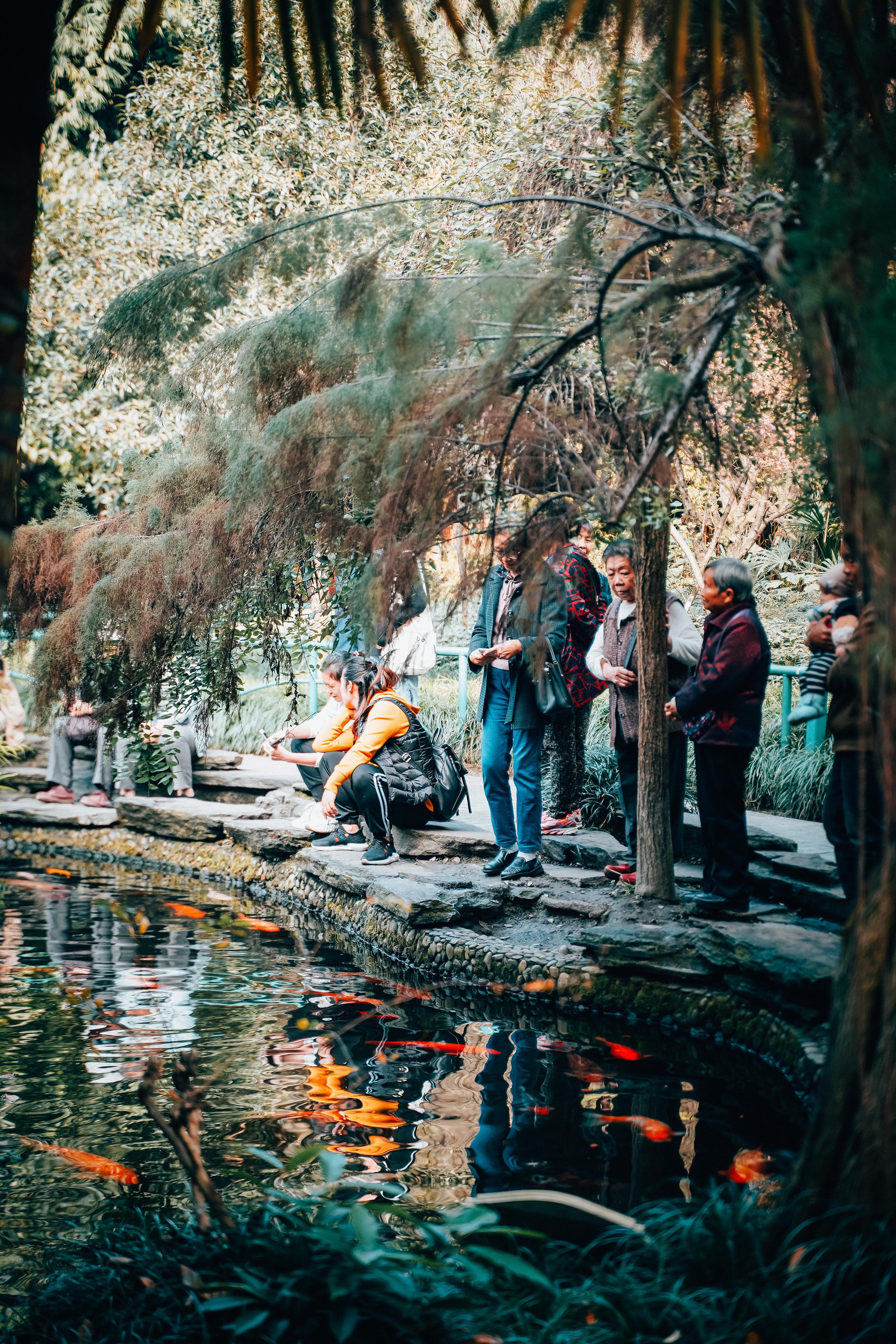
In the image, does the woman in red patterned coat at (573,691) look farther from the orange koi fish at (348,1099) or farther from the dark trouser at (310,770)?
the orange koi fish at (348,1099)

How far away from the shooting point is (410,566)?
12.5 ft

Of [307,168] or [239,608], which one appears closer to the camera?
[239,608]

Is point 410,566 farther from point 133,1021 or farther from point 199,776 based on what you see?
point 199,776

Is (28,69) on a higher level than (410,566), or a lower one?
higher

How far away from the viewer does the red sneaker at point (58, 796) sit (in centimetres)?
1026

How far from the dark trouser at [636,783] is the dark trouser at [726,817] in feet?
1.34

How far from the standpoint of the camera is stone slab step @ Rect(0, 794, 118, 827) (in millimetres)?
9789

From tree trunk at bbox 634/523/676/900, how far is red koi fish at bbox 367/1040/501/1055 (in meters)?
1.29

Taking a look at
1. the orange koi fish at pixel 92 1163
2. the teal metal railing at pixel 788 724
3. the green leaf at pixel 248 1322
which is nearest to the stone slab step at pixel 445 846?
the teal metal railing at pixel 788 724

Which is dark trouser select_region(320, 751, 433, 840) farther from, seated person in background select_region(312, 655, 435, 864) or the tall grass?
the tall grass

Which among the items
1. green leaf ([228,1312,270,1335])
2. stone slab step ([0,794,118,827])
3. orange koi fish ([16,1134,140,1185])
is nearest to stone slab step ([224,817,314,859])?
stone slab step ([0,794,118,827])

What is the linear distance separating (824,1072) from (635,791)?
3.63m

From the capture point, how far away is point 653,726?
5531mm

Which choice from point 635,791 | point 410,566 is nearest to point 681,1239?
point 410,566
